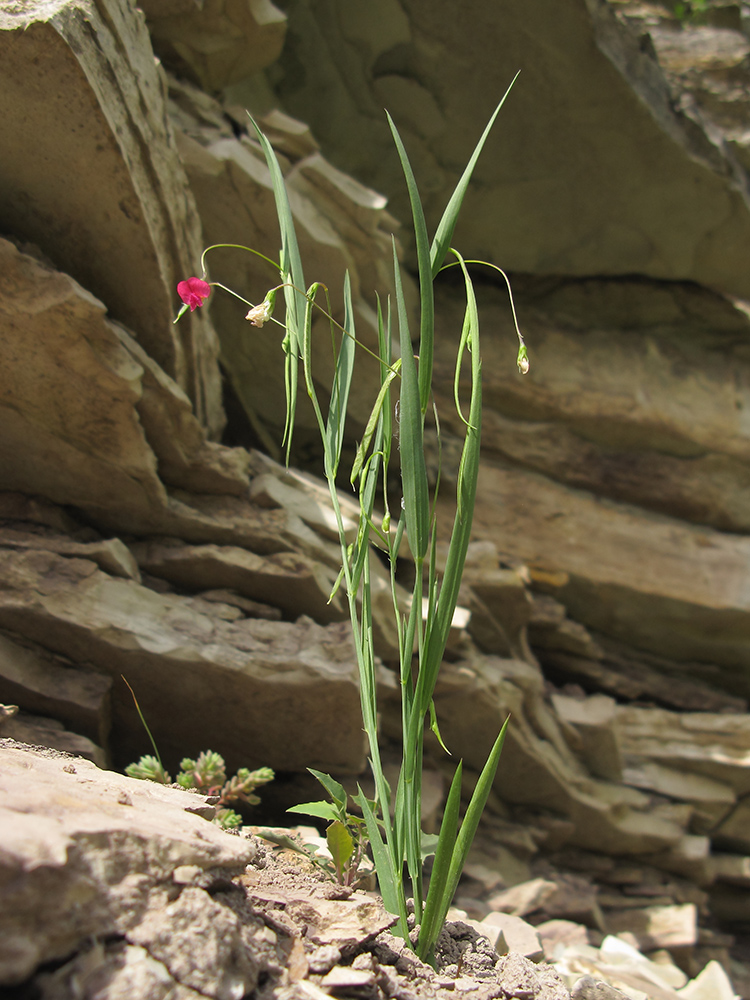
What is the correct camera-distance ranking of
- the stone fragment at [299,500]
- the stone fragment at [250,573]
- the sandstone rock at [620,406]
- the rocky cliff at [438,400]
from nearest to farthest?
the rocky cliff at [438,400]
the stone fragment at [250,573]
the stone fragment at [299,500]
the sandstone rock at [620,406]

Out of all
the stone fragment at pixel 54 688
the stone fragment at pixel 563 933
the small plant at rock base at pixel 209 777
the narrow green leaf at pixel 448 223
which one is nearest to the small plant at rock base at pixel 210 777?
the small plant at rock base at pixel 209 777

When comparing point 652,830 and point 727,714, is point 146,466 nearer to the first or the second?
point 652,830

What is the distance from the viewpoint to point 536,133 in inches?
176

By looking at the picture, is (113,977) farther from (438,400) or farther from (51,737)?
(438,400)

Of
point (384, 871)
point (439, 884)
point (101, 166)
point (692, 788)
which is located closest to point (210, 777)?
point (384, 871)

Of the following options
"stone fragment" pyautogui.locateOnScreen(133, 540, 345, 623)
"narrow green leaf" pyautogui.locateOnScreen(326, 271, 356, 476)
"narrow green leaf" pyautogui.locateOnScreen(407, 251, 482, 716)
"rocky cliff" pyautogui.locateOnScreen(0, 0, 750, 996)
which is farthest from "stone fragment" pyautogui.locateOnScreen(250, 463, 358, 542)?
"narrow green leaf" pyautogui.locateOnScreen(407, 251, 482, 716)

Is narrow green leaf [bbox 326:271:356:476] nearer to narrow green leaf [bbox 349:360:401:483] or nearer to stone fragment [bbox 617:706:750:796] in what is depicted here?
narrow green leaf [bbox 349:360:401:483]

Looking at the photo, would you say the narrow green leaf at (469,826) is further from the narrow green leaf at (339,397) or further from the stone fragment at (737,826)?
the stone fragment at (737,826)

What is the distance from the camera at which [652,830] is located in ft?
13.9

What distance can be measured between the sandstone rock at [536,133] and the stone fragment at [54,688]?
3.93 m

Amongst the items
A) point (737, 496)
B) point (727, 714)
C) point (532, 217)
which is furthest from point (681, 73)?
point (727, 714)

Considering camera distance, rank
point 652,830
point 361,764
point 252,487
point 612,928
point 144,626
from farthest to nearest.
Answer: point 652,830 < point 612,928 < point 252,487 < point 361,764 < point 144,626

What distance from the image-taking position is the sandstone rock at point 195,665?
7.32ft

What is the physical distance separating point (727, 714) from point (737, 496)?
1.64m
